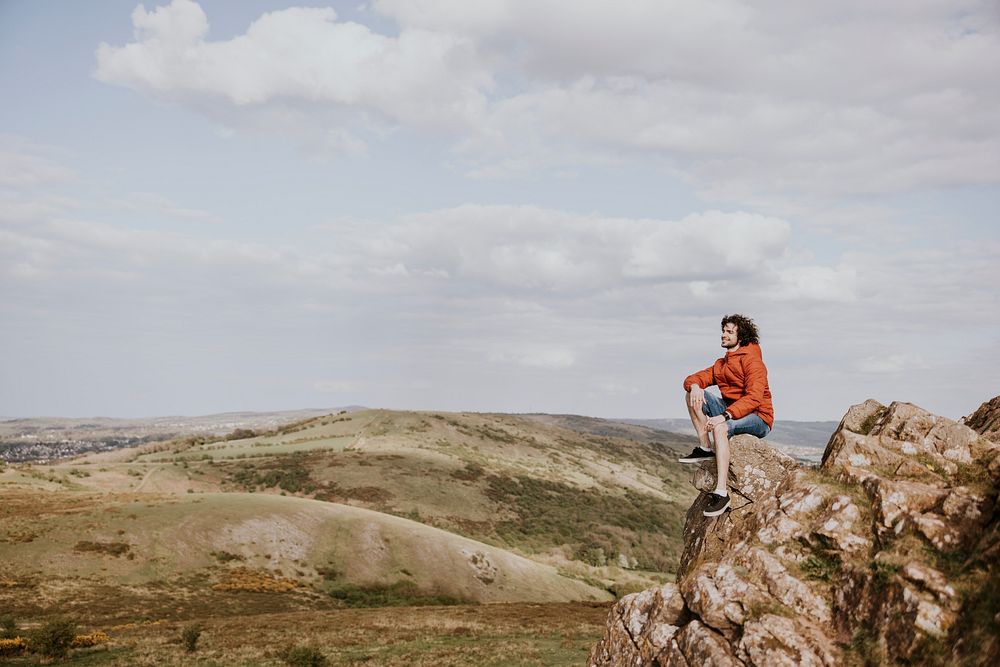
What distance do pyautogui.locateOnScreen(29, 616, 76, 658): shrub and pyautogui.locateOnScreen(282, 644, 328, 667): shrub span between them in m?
10.5

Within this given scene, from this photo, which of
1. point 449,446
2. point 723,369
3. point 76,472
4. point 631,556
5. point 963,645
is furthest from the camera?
point 449,446

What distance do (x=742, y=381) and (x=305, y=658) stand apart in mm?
25344

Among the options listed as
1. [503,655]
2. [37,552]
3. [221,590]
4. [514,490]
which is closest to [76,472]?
[37,552]

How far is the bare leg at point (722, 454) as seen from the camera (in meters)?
13.3

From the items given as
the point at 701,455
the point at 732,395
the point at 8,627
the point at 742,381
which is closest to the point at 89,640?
the point at 8,627

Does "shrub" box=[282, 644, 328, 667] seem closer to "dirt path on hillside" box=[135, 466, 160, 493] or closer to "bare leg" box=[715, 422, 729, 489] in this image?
"bare leg" box=[715, 422, 729, 489]

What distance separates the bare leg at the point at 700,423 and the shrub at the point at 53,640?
3250 cm

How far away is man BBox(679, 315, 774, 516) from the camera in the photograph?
45.9 feet

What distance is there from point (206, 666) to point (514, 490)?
85.5m

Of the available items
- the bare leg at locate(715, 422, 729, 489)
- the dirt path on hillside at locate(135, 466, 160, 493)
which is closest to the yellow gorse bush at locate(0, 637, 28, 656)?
the bare leg at locate(715, 422, 729, 489)

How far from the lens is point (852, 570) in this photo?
980 centimetres

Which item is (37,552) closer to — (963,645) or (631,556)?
(963,645)

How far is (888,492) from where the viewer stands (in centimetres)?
1051

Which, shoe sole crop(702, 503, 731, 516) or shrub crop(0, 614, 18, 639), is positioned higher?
shoe sole crop(702, 503, 731, 516)
